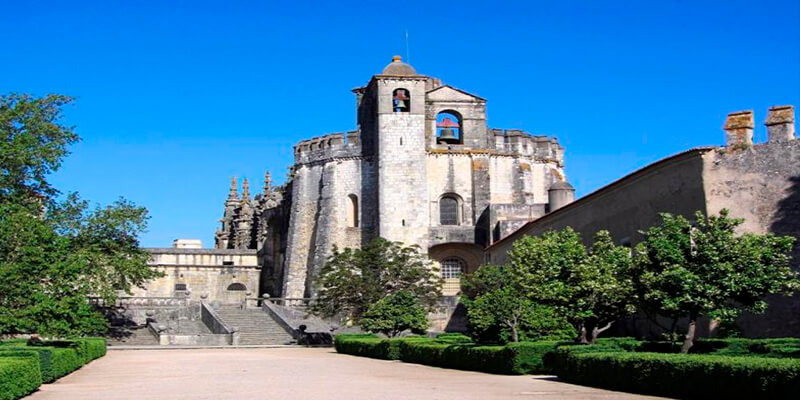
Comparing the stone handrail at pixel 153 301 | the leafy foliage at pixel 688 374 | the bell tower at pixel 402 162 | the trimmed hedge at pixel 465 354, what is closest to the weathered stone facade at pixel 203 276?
the stone handrail at pixel 153 301

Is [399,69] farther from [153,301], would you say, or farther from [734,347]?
[734,347]

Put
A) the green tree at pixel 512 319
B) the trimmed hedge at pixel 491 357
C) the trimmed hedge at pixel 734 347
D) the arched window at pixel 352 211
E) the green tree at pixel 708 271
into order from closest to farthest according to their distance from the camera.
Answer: the trimmed hedge at pixel 734 347 < the green tree at pixel 708 271 < the trimmed hedge at pixel 491 357 < the green tree at pixel 512 319 < the arched window at pixel 352 211

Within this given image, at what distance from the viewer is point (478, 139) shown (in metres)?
54.6

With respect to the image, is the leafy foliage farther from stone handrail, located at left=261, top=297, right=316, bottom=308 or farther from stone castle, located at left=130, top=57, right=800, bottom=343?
stone handrail, located at left=261, top=297, right=316, bottom=308

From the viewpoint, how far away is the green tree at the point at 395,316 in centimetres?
3388

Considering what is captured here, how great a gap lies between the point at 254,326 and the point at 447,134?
17.3 metres

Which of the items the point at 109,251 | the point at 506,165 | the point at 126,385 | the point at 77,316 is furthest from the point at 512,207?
the point at 126,385

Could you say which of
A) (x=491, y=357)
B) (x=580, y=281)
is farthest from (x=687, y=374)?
(x=580, y=281)

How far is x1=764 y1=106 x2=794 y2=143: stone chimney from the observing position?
78.6ft

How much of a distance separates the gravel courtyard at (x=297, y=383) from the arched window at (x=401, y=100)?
1136 inches

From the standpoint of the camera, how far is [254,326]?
150 ft

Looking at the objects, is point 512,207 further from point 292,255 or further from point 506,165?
point 292,255

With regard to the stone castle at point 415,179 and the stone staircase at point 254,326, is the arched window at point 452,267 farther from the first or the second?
the stone staircase at point 254,326

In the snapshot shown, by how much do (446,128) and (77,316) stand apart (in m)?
32.4
